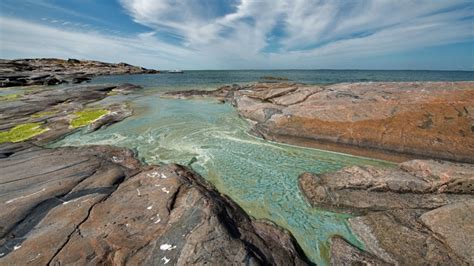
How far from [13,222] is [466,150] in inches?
621

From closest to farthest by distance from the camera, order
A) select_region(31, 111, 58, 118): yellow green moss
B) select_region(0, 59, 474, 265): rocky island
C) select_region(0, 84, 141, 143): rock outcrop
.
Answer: select_region(0, 59, 474, 265): rocky island, select_region(0, 84, 141, 143): rock outcrop, select_region(31, 111, 58, 118): yellow green moss

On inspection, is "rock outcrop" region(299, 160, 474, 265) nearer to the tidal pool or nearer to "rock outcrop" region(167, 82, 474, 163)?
the tidal pool

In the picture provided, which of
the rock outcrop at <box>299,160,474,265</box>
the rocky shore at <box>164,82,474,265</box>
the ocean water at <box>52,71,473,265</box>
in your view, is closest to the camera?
the rock outcrop at <box>299,160,474,265</box>

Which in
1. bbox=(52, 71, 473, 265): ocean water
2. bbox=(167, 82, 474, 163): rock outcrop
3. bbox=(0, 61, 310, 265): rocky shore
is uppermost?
bbox=(167, 82, 474, 163): rock outcrop

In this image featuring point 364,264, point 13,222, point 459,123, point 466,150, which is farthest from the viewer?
point 459,123

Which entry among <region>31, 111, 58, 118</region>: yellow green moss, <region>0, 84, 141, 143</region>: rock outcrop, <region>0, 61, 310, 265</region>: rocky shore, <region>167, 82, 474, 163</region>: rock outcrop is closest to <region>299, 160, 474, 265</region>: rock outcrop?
<region>0, 61, 310, 265</region>: rocky shore

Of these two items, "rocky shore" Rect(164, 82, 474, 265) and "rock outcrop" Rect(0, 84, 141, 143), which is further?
"rock outcrop" Rect(0, 84, 141, 143)

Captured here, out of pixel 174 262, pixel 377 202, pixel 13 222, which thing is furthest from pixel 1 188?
pixel 377 202

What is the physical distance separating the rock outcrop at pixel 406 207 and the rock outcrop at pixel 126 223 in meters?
2.11

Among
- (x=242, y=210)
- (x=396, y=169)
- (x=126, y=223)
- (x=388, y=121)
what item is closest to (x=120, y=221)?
(x=126, y=223)

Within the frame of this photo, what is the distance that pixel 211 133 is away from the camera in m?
15.3

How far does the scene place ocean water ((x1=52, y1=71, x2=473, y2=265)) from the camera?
688 cm

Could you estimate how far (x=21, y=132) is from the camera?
14703 mm

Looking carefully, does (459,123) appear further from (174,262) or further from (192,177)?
(174,262)
